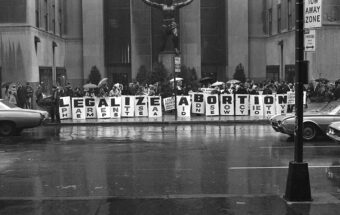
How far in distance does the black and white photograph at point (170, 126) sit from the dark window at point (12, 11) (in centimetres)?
9

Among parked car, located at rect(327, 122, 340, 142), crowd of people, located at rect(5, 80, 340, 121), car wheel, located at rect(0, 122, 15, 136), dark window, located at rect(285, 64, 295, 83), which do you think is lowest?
car wheel, located at rect(0, 122, 15, 136)

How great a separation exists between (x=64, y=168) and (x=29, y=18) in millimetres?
24543

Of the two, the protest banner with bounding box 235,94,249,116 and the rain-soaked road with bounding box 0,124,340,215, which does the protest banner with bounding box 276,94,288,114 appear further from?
the rain-soaked road with bounding box 0,124,340,215

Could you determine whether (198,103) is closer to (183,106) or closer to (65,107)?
(183,106)

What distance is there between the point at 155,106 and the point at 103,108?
7.99 ft

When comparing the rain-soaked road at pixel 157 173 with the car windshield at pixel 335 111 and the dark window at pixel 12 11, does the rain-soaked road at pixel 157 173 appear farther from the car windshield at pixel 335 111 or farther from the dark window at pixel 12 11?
the dark window at pixel 12 11

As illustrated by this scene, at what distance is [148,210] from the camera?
7.20 m

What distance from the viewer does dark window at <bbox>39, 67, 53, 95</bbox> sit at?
1434 inches

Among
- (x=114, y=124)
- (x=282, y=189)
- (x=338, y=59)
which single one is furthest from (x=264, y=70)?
(x=282, y=189)

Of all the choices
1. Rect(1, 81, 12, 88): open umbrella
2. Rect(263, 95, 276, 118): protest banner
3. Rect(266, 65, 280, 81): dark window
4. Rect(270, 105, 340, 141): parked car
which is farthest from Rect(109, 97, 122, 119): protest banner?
Rect(266, 65, 280, 81): dark window

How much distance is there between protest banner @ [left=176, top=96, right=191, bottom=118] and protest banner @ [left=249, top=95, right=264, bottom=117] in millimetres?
2930

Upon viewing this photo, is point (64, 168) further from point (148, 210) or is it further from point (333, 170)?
point (333, 170)

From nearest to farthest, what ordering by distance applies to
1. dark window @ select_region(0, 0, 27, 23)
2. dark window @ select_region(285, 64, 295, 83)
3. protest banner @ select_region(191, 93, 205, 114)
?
protest banner @ select_region(191, 93, 205, 114)
dark window @ select_region(0, 0, 27, 23)
dark window @ select_region(285, 64, 295, 83)

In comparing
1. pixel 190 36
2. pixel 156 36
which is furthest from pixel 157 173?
pixel 156 36
